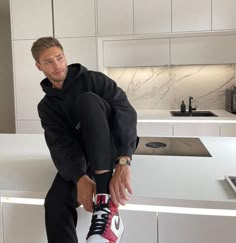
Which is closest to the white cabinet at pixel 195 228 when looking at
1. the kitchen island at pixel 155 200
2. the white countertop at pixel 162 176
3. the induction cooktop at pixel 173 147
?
the kitchen island at pixel 155 200

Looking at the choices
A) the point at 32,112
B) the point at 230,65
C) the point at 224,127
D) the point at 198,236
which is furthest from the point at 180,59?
the point at 198,236

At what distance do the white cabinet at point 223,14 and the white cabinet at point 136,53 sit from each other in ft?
1.74

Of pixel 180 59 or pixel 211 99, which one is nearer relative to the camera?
pixel 180 59

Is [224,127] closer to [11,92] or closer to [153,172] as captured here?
[153,172]

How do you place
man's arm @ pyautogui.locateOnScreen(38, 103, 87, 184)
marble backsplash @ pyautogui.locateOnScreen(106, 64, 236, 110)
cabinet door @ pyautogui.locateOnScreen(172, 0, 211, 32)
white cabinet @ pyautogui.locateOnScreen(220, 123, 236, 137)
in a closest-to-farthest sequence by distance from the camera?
man's arm @ pyautogui.locateOnScreen(38, 103, 87, 184)
white cabinet @ pyautogui.locateOnScreen(220, 123, 236, 137)
cabinet door @ pyautogui.locateOnScreen(172, 0, 211, 32)
marble backsplash @ pyautogui.locateOnScreen(106, 64, 236, 110)

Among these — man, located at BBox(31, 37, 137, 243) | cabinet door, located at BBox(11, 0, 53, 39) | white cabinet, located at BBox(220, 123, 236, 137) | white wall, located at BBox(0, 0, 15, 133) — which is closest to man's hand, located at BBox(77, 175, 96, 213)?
man, located at BBox(31, 37, 137, 243)

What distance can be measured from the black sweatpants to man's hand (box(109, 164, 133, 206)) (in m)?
0.04

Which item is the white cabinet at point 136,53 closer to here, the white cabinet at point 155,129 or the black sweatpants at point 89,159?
the white cabinet at point 155,129

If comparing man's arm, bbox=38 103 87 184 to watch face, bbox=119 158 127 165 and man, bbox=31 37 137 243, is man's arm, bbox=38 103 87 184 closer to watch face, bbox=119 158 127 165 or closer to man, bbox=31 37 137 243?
man, bbox=31 37 137 243

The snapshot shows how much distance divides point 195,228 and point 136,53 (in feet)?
7.88

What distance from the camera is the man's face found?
1116mm

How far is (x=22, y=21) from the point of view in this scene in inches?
124

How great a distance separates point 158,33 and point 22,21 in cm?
154

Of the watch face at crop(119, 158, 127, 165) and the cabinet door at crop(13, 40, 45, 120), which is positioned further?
the cabinet door at crop(13, 40, 45, 120)
